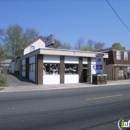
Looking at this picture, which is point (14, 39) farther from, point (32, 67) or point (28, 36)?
point (32, 67)

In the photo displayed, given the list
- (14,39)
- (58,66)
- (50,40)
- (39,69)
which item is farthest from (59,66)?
(14,39)

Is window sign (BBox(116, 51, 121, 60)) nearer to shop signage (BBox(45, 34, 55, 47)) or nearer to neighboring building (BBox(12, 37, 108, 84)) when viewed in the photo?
neighboring building (BBox(12, 37, 108, 84))

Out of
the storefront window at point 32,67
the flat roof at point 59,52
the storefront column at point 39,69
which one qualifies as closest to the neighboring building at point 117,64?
the flat roof at point 59,52

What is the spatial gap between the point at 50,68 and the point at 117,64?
15.6m

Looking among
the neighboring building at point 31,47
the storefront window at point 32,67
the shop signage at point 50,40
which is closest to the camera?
the storefront window at point 32,67

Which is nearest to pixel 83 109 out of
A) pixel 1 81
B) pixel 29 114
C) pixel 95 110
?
pixel 95 110

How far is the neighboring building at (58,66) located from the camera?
2453 centimetres

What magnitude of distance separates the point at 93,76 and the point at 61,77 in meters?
4.29

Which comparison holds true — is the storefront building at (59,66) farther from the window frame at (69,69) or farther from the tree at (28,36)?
the tree at (28,36)

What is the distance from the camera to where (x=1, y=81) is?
2281 centimetres

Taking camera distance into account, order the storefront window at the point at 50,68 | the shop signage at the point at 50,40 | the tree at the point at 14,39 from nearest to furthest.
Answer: the storefront window at the point at 50,68 → the shop signage at the point at 50,40 → the tree at the point at 14,39

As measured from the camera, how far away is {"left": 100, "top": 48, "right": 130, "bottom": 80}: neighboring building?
113 ft

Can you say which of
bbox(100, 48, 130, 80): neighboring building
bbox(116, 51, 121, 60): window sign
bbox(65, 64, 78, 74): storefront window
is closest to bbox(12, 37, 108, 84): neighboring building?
bbox(65, 64, 78, 74): storefront window

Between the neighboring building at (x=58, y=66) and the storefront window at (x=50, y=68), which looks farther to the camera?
the storefront window at (x=50, y=68)
